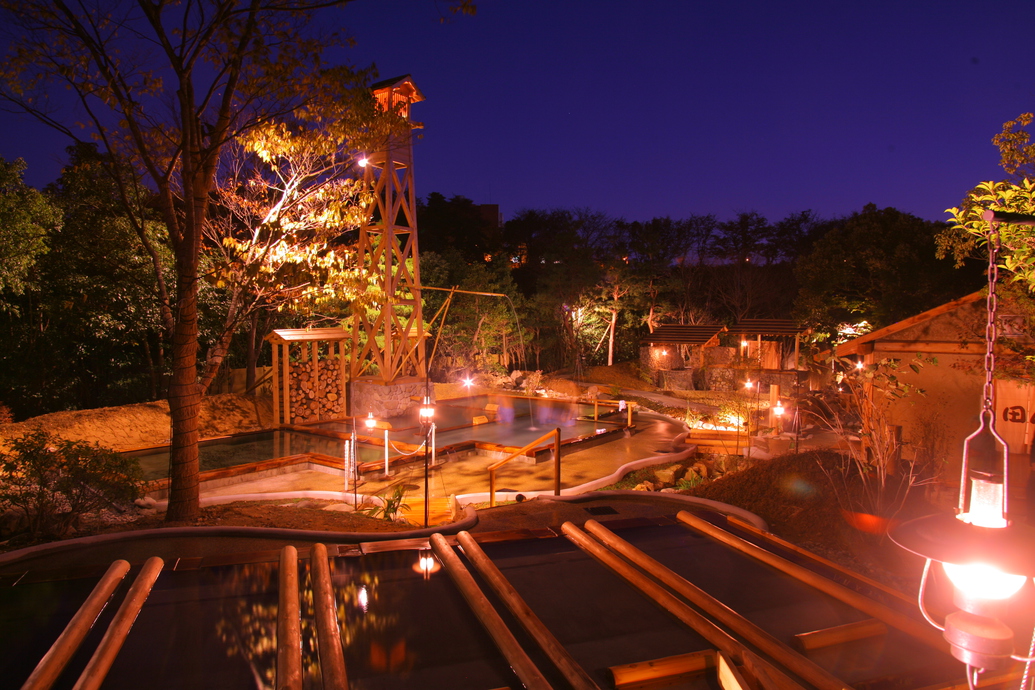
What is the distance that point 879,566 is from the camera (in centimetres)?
511

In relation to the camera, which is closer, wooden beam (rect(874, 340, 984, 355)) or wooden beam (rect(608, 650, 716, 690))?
wooden beam (rect(608, 650, 716, 690))

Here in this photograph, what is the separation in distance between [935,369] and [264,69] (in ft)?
33.2

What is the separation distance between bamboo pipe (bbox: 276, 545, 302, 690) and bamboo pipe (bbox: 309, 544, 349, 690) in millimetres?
94

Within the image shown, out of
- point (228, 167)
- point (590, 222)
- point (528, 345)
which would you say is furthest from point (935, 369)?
point (590, 222)

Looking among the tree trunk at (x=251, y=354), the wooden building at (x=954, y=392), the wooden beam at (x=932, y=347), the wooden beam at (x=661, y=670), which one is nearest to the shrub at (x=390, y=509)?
the wooden beam at (x=661, y=670)

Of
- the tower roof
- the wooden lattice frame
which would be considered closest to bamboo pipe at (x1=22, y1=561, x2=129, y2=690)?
the wooden lattice frame

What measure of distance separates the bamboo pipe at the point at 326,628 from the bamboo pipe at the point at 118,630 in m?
0.81

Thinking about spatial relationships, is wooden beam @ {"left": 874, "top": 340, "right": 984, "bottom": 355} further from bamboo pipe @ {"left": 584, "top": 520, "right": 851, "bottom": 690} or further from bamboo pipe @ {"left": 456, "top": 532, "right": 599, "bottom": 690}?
bamboo pipe @ {"left": 456, "top": 532, "right": 599, "bottom": 690}

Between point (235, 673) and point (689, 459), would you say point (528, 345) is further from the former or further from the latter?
point (235, 673)

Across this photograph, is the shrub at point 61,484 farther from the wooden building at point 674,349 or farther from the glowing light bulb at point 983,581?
the wooden building at point 674,349

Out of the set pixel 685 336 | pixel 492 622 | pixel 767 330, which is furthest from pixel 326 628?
pixel 767 330

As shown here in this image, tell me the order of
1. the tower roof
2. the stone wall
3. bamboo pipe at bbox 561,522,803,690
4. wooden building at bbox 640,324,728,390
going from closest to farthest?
bamboo pipe at bbox 561,522,803,690
the tower roof
the stone wall
wooden building at bbox 640,324,728,390

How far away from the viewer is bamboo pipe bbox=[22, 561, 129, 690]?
2152 mm

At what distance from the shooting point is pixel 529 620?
2691 millimetres
